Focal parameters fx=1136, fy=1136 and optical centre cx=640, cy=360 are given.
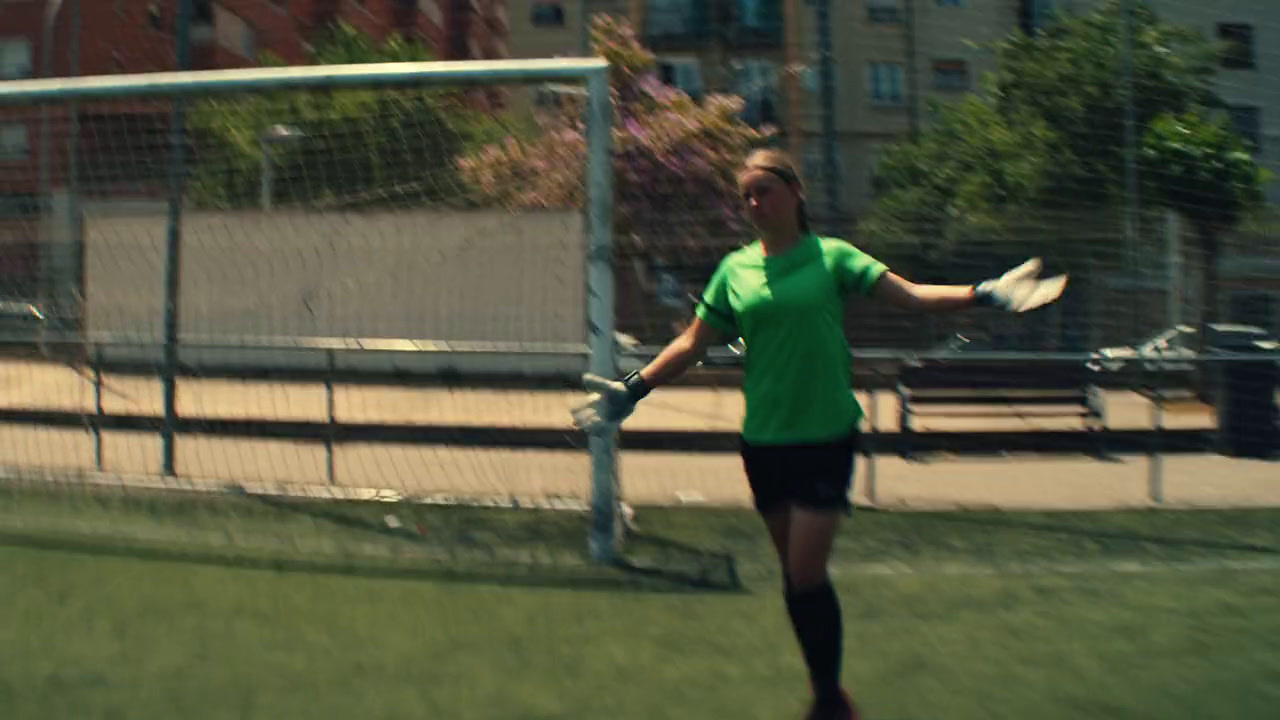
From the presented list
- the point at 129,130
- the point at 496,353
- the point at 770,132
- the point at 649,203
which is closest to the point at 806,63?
the point at 770,132

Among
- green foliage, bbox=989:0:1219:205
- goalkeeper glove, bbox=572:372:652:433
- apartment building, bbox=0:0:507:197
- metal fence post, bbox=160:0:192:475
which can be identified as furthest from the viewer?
green foliage, bbox=989:0:1219:205

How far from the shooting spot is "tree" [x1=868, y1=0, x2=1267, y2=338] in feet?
27.1

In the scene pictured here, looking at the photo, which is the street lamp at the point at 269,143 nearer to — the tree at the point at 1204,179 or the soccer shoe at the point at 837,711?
the soccer shoe at the point at 837,711

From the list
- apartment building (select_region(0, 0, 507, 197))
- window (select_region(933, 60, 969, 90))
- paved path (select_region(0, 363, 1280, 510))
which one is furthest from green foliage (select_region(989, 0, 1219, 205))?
apartment building (select_region(0, 0, 507, 197))

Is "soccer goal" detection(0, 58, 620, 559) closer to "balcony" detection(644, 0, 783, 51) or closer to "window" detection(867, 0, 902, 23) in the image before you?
"balcony" detection(644, 0, 783, 51)

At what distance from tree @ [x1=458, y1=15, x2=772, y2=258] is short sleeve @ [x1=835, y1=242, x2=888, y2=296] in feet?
6.93

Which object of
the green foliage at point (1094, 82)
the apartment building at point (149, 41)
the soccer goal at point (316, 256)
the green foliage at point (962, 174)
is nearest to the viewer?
the soccer goal at point (316, 256)

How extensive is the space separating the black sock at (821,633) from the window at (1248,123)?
21.9 ft

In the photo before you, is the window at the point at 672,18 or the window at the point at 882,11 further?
the window at the point at 672,18

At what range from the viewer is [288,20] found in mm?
14844

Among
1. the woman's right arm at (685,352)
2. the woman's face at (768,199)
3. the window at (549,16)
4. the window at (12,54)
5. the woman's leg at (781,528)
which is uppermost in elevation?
the window at (12,54)

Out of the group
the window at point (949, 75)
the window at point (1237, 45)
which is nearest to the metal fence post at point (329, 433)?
the window at point (949, 75)

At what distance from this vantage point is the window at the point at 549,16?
32.2ft

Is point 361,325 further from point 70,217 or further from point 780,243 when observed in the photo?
point 780,243
